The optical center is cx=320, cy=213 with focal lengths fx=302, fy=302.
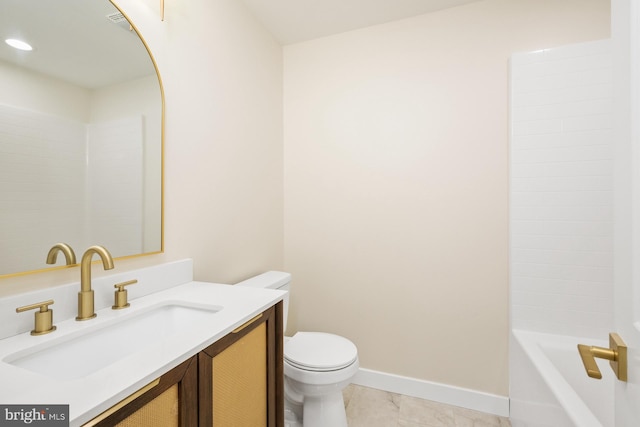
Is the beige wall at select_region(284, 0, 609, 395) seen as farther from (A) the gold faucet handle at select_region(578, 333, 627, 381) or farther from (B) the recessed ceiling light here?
(B) the recessed ceiling light

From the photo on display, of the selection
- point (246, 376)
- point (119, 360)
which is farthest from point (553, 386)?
point (119, 360)

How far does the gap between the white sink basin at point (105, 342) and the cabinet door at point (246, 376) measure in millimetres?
132

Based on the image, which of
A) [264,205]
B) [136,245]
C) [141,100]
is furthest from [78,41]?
[264,205]

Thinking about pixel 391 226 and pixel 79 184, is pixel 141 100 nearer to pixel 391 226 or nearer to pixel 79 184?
pixel 79 184

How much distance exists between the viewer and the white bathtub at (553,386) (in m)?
1.15

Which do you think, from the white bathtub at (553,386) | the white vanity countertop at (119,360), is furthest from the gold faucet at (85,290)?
the white bathtub at (553,386)

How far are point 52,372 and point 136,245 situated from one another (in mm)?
501

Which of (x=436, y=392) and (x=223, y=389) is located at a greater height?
(x=223, y=389)

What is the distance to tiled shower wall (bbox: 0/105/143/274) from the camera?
882 mm

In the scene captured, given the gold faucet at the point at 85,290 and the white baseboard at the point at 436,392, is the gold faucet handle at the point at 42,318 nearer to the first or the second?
the gold faucet at the point at 85,290

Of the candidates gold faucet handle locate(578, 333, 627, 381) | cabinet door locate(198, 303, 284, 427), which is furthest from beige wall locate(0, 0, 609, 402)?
gold faucet handle locate(578, 333, 627, 381)

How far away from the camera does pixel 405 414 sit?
71.6 inches

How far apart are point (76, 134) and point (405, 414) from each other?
2152 mm

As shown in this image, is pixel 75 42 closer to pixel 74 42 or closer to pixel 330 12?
pixel 74 42
